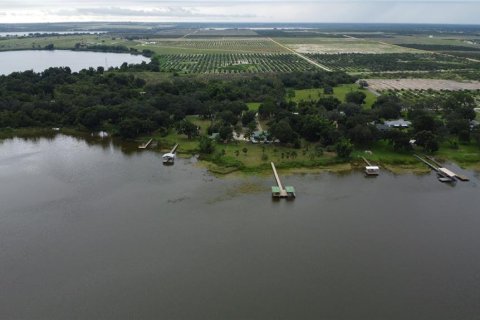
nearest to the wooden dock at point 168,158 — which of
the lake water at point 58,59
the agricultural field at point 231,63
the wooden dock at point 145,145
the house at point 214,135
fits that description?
the wooden dock at point 145,145

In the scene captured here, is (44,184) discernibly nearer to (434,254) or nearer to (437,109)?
(434,254)

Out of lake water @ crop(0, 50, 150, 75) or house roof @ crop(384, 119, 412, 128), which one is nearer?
house roof @ crop(384, 119, 412, 128)

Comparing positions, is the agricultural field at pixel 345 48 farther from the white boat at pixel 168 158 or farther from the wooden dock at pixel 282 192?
the wooden dock at pixel 282 192

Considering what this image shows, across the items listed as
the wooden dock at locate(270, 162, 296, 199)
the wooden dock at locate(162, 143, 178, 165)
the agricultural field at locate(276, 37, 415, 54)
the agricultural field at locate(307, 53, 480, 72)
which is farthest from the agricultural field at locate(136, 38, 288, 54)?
the wooden dock at locate(270, 162, 296, 199)

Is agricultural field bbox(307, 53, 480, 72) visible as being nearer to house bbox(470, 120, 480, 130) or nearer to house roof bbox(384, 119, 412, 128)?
house bbox(470, 120, 480, 130)

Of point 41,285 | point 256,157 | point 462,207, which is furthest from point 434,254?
point 41,285

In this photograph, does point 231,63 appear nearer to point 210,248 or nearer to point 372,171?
point 372,171

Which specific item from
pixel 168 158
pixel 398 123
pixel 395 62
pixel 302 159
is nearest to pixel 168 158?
pixel 168 158

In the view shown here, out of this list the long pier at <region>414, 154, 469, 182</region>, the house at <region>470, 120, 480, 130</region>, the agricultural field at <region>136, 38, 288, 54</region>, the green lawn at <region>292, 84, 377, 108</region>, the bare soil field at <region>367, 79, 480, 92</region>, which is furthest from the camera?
the agricultural field at <region>136, 38, 288, 54</region>
